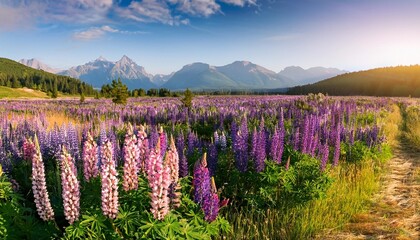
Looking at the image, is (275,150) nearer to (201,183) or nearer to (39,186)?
(201,183)

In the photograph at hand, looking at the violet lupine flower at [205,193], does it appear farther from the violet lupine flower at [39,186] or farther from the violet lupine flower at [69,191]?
the violet lupine flower at [39,186]

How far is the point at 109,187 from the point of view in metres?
3.04

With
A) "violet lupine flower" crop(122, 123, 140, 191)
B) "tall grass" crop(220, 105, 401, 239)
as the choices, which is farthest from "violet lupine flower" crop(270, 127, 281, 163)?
"violet lupine flower" crop(122, 123, 140, 191)

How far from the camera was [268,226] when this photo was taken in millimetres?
5082

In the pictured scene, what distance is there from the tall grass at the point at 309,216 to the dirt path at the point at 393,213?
0.61 feet

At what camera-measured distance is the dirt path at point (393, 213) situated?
506 centimetres

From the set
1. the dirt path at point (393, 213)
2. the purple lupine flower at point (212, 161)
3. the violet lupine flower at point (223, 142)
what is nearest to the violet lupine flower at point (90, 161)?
the purple lupine flower at point (212, 161)

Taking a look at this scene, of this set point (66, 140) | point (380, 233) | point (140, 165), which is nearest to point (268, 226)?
point (380, 233)

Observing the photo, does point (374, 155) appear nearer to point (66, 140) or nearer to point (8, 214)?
point (66, 140)

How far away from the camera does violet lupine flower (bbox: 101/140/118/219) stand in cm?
303

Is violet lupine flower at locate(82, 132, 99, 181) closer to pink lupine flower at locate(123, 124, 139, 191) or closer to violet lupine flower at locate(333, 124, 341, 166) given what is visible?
pink lupine flower at locate(123, 124, 139, 191)

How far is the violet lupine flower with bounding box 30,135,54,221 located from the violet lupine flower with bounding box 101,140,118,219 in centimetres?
76

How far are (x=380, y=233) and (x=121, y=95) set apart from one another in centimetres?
2217

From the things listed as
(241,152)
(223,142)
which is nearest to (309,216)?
(241,152)
